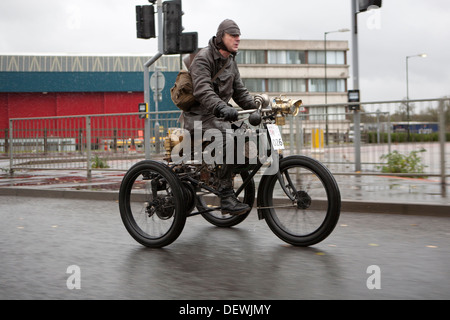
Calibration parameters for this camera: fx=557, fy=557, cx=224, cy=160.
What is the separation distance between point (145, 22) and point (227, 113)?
7336 millimetres

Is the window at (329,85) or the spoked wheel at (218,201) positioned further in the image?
the window at (329,85)

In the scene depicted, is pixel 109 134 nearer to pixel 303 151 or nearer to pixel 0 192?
pixel 0 192

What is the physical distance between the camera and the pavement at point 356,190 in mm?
7126

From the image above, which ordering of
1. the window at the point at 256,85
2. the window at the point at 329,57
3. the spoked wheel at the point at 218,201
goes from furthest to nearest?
1. the window at the point at 329,57
2. the window at the point at 256,85
3. the spoked wheel at the point at 218,201

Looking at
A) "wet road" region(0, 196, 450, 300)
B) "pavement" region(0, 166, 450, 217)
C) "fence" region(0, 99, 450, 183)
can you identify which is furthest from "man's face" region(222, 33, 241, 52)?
"fence" region(0, 99, 450, 183)

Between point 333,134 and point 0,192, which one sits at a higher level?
point 333,134

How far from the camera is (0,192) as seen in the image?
10.5 metres

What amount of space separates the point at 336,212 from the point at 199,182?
4.36ft

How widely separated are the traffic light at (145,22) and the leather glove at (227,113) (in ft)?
23.4

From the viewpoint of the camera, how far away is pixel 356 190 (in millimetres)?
8703

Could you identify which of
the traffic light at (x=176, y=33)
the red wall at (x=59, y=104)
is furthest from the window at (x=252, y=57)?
the traffic light at (x=176, y=33)

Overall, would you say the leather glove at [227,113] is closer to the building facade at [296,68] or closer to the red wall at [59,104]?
the red wall at [59,104]
